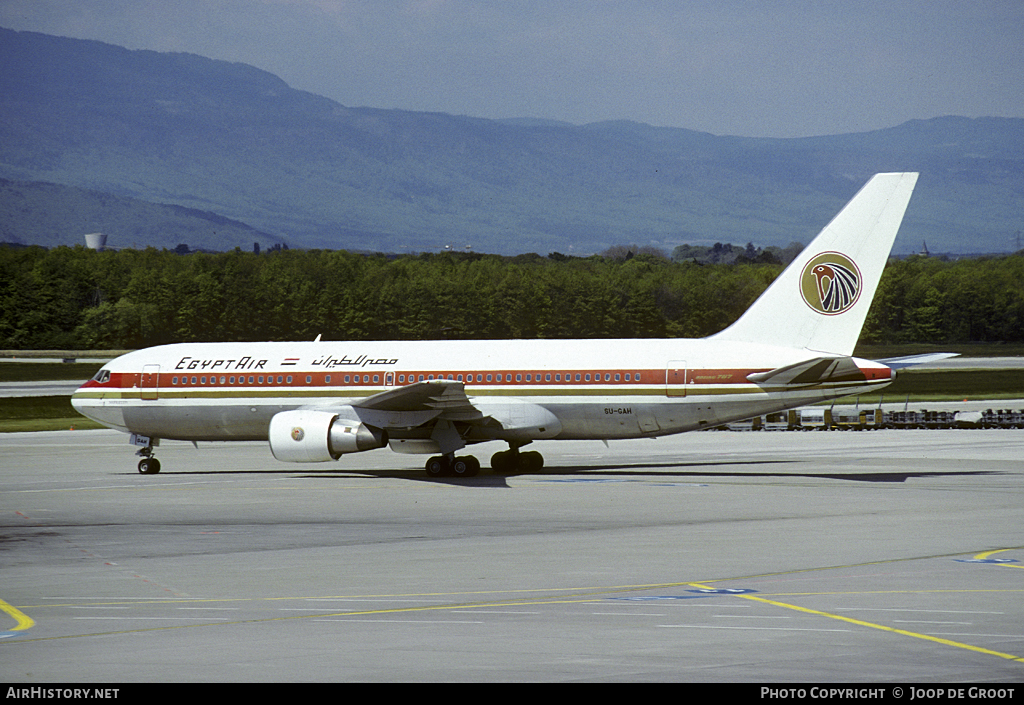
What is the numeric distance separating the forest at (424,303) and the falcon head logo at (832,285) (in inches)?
3600

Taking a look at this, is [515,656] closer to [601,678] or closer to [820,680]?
[601,678]

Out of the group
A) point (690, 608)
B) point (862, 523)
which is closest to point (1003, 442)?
point (862, 523)

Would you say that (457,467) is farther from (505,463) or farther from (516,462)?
(516,462)

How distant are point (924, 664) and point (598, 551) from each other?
367 inches

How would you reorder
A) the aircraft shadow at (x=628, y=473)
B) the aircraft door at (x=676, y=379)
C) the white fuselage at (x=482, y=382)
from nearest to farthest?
the aircraft shadow at (x=628, y=473), the white fuselage at (x=482, y=382), the aircraft door at (x=676, y=379)

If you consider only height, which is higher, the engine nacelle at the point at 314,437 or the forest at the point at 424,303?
the forest at the point at 424,303

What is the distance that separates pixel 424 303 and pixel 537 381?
341 feet

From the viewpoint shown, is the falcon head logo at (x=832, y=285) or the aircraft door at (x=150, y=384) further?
the aircraft door at (x=150, y=384)

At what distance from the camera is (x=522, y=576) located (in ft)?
59.8

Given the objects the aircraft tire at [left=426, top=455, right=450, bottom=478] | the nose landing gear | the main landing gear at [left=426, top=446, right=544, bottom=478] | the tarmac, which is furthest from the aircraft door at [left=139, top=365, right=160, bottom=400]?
the aircraft tire at [left=426, top=455, right=450, bottom=478]

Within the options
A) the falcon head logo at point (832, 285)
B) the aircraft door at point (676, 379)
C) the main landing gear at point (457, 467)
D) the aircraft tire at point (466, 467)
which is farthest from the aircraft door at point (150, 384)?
the falcon head logo at point (832, 285)

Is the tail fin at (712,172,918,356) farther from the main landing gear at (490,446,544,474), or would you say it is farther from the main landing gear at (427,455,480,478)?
the main landing gear at (427,455,480,478)

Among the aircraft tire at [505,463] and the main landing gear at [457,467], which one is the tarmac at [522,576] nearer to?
the main landing gear at [457,467]

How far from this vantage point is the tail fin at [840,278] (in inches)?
1371
